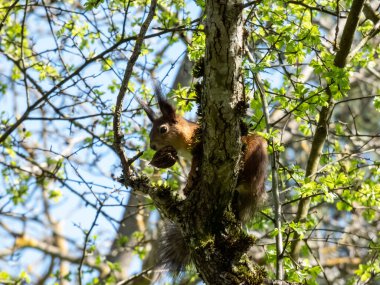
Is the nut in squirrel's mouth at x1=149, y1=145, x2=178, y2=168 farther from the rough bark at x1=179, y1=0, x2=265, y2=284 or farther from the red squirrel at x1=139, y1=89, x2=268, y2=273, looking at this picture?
the rough bark at x1=179, y1=0, x2=265, y2=284

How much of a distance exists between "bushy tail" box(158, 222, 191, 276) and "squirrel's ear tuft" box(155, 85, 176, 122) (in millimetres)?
927

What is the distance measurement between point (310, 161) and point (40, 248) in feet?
18.0

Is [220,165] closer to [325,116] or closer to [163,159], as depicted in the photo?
[163,159]

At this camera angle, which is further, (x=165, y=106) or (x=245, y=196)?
(x=165, y=106)

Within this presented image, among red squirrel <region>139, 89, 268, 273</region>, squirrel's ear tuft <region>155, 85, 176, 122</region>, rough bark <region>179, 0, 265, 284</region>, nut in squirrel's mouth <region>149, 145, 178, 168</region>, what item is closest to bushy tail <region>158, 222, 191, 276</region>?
red squirrel <region>139, 89, 268, 273</region>

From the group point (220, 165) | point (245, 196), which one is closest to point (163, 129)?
point (245, 196)

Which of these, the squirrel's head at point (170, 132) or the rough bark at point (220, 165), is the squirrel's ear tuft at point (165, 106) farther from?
the rough bark at point (220, 165)

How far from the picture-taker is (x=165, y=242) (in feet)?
13.5

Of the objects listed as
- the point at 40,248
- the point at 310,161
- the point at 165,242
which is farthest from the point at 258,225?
the point at 40,248

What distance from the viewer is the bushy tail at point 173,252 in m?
4.00

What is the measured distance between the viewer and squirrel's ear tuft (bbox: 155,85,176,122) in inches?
170

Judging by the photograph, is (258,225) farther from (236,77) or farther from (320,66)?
(236,77)

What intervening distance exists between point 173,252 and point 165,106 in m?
1.16

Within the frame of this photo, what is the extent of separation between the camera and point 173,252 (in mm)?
4039
